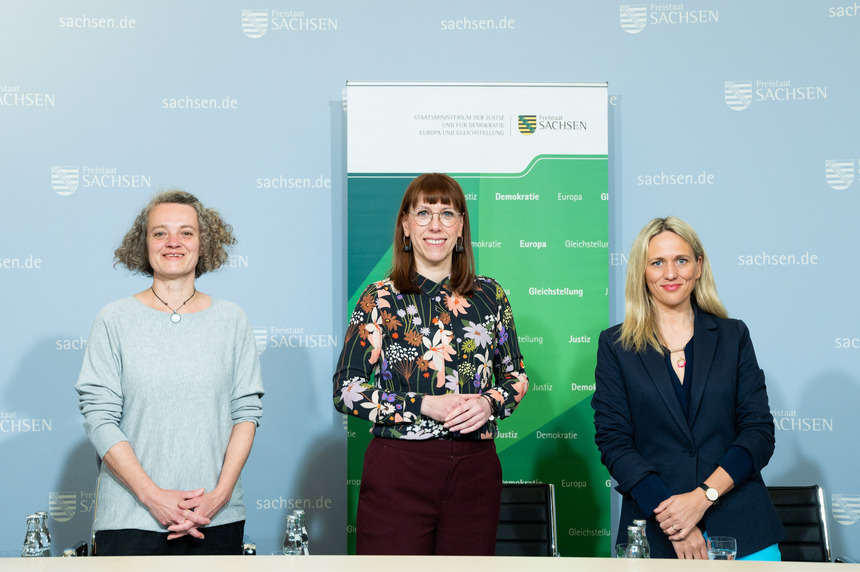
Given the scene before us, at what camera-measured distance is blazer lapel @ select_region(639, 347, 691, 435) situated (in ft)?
7.68

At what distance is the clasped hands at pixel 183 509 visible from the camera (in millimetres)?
2156

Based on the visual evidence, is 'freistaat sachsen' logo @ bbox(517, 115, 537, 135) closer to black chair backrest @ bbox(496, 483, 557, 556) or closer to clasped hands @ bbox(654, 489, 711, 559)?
black chair backrest @ bbox(496, 483, 557, 556)

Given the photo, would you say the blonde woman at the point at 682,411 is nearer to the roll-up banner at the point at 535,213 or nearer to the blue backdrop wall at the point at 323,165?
the roll-up banner at the point at 535,213

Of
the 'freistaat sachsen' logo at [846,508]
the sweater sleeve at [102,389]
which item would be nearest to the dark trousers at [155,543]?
the sweater sleeve at [102,389]

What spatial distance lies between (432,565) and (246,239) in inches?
107

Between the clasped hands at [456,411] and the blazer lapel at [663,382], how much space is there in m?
0.54

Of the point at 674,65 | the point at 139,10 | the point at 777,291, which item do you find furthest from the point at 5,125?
the point at 777,291

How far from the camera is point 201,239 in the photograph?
2473 millimetres

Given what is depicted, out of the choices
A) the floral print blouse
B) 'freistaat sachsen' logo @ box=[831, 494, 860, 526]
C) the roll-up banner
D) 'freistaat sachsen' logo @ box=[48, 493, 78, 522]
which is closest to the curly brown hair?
the floral print blouse

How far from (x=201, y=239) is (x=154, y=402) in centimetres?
54

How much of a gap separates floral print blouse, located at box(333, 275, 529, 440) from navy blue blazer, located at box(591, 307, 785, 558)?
0.32 meters

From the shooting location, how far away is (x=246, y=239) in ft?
12.6

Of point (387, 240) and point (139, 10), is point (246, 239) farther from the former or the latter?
point (139, 10)

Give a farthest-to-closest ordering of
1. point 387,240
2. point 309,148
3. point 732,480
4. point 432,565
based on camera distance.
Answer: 1. point 309,148
2. point 387,240
3. point 732,480
4. point 432,565
